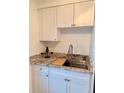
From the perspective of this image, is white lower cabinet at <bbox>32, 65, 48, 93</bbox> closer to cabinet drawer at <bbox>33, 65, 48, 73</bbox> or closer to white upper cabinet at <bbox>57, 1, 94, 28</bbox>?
cabinet drawer at <bbox>33, 65, 48, 73</bbox>

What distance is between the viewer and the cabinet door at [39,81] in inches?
82.6

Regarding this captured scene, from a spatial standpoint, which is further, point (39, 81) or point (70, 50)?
point (70, 50)

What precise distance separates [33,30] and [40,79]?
111 cm

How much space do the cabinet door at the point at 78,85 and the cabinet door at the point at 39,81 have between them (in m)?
0.54

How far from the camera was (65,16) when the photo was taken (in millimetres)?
2252

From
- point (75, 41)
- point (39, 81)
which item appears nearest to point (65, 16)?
point (75, 41)

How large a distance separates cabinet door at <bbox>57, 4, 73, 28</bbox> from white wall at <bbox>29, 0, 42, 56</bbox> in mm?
569

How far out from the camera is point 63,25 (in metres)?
2.28

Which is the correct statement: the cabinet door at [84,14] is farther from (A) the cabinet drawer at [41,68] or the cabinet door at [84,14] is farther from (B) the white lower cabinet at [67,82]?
(A) the cabinet drawer at [41,68]

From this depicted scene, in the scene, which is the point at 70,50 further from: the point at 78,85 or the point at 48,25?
the point at 78,85

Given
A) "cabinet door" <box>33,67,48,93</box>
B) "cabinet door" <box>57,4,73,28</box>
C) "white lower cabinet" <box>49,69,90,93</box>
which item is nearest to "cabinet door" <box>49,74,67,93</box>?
"white lower cabinet" <box>49,69,90,93</box>

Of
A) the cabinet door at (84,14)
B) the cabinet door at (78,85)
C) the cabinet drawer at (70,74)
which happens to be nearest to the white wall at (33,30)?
the cabinet drawer at (70,74)
